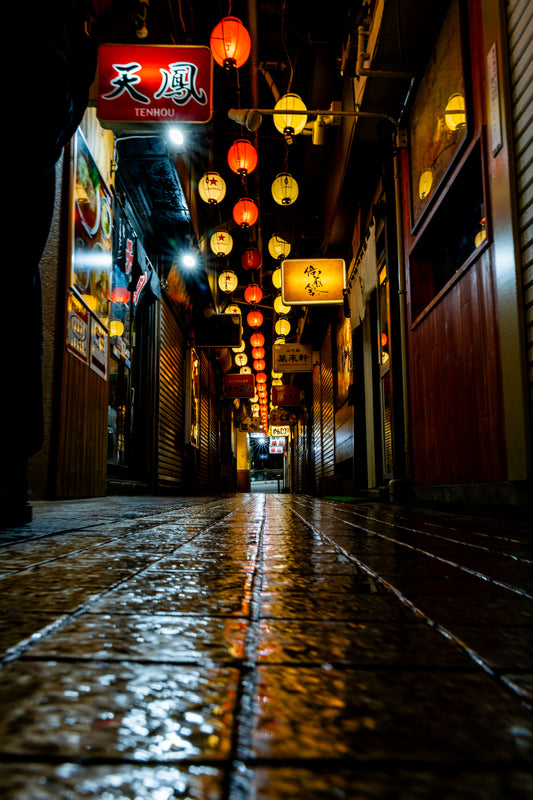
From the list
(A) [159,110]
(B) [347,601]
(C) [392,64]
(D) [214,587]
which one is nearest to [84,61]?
(D) [214,587]

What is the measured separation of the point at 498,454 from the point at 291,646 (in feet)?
12.8

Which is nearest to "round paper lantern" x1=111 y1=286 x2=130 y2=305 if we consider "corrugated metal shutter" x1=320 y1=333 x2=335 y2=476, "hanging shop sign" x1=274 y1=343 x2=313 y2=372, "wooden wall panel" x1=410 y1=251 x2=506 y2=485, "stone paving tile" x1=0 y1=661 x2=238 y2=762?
"wooden wall panel" x1=410 y1=251 x2=506 y2=485

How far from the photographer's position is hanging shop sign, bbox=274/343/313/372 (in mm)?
17734

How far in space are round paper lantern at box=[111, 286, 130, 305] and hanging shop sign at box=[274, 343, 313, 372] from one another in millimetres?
9020

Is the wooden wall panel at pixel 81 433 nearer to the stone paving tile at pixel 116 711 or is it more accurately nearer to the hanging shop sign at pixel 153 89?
the hanging shop sign at pixel 153 89

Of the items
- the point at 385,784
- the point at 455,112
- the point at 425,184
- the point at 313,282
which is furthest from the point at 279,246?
the point at 385,784

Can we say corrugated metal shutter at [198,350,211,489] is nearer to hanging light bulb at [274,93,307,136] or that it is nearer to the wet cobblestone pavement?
hanging light bulb at [274,93,307,136]

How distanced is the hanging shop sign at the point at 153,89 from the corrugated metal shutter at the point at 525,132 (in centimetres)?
318

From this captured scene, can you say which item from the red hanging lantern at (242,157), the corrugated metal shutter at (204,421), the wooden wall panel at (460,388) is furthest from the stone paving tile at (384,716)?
the corrugated metal shutter at (204,421)

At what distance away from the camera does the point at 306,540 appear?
2617 millimetres

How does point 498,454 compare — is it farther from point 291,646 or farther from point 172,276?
point 172,276

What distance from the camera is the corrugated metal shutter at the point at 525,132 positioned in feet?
12.8

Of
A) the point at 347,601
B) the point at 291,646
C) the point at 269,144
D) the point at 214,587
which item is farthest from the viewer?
the point at 269,144

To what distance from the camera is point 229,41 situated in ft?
23.3
